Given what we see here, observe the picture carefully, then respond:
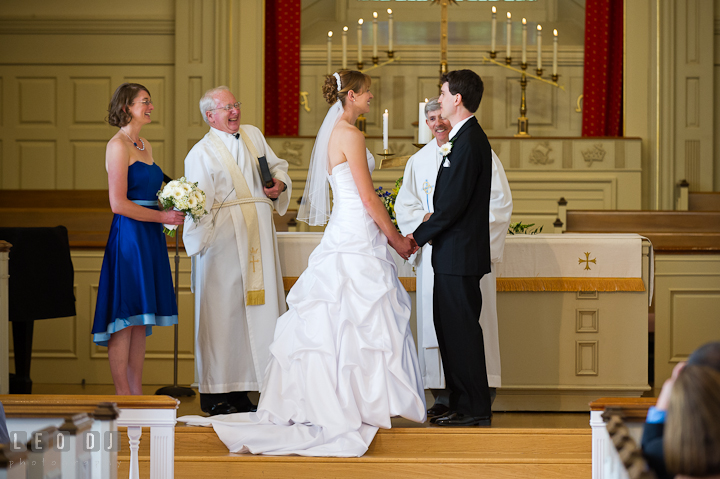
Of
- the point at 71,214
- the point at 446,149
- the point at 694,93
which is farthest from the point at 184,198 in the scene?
the point at 694,93

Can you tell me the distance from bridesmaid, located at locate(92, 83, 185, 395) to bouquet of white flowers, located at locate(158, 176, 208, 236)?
0.11 metres

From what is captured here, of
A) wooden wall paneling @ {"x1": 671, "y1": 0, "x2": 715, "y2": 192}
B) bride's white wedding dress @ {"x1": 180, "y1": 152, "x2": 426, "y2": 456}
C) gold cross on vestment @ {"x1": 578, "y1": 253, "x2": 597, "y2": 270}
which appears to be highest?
wooden wall paneling @ {"x1": 671, "y1": 0, "x2": 715, "y2": 192}

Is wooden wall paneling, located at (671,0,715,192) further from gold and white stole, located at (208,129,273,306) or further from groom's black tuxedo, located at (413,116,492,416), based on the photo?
gold and white stole, located at (208,129,273,306)

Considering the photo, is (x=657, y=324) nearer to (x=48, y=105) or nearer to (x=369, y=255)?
(x=369, y=255)

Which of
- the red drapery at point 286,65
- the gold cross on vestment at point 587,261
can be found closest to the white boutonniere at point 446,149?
the gold cross on vestment at point 587,261

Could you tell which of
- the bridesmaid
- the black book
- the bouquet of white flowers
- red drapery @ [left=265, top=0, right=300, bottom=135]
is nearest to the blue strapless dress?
the bridesmaid

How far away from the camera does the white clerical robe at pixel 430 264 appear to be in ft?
14.1

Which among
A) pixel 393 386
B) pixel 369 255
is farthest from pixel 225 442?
pixel 369 255

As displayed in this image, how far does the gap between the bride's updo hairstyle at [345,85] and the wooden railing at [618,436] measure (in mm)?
1946

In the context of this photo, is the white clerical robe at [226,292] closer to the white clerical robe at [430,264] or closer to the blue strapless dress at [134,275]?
the blue strapless dress at [134,275]

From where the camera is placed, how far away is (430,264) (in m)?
4.32

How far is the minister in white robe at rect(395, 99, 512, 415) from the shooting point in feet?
14.1

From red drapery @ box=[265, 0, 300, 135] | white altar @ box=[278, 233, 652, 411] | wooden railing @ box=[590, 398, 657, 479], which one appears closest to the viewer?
wooden railing @ box=[590, 398, 657, 479]

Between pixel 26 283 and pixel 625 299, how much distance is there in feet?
11.6
